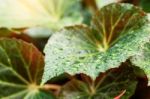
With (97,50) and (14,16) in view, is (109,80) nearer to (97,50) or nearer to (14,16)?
(97,50)

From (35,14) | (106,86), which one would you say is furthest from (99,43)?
(35,14)

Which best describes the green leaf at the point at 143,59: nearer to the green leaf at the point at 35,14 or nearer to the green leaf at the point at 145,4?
the green leaf at the point at 145,4

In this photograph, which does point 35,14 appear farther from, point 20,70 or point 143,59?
point 143,59

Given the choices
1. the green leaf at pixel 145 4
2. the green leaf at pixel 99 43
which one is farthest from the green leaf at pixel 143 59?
the green leaf at pixel 145 4

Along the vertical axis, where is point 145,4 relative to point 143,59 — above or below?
above

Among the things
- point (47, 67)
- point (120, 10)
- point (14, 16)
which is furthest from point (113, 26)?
point (14, 16)
